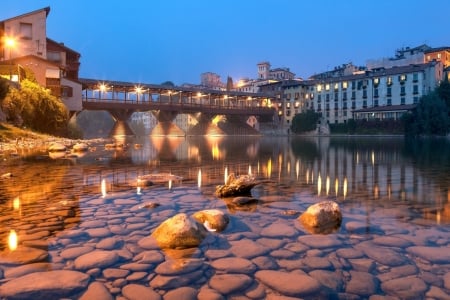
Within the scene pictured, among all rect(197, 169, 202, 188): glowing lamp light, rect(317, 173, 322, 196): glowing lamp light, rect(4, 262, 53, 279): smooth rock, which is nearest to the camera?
rect(4, 262, 53, 279): smooth rock

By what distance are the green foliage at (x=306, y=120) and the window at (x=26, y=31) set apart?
205 ft

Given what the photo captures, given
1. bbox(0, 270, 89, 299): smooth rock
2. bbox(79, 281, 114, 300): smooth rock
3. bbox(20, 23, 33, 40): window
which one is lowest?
bbox(79, 281, 114, 300): smooth rock

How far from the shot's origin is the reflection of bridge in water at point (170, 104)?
6788 centimetres

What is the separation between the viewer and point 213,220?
7090 millimetres

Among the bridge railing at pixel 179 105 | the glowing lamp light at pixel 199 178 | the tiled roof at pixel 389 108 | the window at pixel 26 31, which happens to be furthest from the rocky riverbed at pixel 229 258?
the tiled roof at pixel 389 108

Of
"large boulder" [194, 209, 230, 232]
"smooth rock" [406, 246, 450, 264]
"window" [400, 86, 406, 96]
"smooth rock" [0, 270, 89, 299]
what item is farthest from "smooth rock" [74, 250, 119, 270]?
"window" [400, 86, 406, 96]

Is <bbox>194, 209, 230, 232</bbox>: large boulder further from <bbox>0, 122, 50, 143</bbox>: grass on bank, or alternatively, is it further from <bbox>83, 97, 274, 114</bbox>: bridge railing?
<bbox>83, 97, 274, 114</bbox>: bridge railing

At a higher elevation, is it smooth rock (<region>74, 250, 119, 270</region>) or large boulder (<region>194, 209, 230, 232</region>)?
large boulder (<region>194, 209, 230, 232</region>)

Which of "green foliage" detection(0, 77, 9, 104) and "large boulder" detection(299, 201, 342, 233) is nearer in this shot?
"large boulder" detection(299, 201, 342, 233)

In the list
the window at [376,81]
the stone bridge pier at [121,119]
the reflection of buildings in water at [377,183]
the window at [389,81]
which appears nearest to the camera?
the reflection of buildings in water at [377,183]

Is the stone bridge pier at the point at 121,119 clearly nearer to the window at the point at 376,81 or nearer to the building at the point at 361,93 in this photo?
the building at the point at 361,93

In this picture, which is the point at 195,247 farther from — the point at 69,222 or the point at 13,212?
the point at 13,212

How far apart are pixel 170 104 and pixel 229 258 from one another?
72.0 m

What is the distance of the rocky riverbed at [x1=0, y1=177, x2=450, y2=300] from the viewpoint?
14.7 ft
